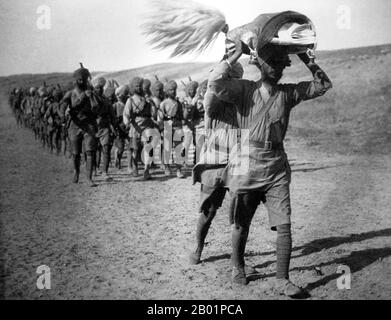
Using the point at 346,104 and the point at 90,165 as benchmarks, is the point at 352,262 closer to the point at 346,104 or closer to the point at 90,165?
the point at 90,165

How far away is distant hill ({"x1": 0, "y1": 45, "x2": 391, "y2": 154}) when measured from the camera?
15203mm

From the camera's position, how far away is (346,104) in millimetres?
19641

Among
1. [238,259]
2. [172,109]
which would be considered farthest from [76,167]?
[238,259]

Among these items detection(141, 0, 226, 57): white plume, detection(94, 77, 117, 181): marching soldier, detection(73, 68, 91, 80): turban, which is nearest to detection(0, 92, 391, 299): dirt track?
detection(94, 77, 117, 181): marching soldier

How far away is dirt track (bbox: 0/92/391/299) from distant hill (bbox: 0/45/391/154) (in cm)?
552

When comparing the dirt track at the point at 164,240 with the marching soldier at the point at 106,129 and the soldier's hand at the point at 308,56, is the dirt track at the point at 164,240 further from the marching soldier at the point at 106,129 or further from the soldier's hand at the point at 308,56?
the soldier's hand at the point at 308,56

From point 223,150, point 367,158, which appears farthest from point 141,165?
point 223,150

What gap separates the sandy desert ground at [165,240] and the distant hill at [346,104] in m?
5.24

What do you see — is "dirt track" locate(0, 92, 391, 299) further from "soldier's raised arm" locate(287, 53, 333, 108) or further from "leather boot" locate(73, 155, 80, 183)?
"soldier's raised arm" locate(287, 53, 333, 108)

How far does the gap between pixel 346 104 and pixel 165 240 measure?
15621 millimetres

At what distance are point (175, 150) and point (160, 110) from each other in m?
1.38

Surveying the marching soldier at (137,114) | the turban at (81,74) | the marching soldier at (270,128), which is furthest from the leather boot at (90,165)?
the marching soldier at (270,128)

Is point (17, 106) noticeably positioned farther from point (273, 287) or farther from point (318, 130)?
point (273, 287)

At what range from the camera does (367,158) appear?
481 inches
